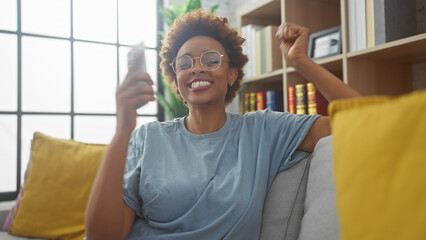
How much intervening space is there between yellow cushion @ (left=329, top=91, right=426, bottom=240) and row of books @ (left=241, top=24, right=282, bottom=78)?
2.02 m

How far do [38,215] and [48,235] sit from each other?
4.3 inches

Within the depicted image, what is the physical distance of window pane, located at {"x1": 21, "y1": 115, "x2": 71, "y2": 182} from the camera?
8.92 feet

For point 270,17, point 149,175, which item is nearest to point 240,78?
point 149,175

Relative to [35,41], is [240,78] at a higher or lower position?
lower

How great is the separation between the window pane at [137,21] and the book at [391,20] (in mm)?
2070

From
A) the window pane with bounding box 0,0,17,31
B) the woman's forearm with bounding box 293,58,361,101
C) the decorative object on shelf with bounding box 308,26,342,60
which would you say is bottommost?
the woman's forearm with bounding box 293,58,361,101

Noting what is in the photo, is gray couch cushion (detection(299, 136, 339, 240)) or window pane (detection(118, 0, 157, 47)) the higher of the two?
window pane (detection(118, 0, 157, 47))

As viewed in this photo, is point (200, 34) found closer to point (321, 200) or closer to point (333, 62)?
point (321, 200)

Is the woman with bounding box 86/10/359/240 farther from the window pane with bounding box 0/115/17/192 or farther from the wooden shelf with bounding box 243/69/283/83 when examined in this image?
the window pane with bounding box 0/115/17/192

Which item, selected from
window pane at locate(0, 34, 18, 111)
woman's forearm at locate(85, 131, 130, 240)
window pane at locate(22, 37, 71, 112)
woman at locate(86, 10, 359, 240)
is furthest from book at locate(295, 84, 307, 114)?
window pane at locate(0, 34, 18, 111)

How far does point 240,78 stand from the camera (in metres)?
1.57

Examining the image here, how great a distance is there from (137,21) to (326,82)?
2483 millimetres

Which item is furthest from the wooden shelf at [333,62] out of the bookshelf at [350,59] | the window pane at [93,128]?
the window pane at [93,128]

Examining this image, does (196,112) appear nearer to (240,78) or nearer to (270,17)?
(240,78)
